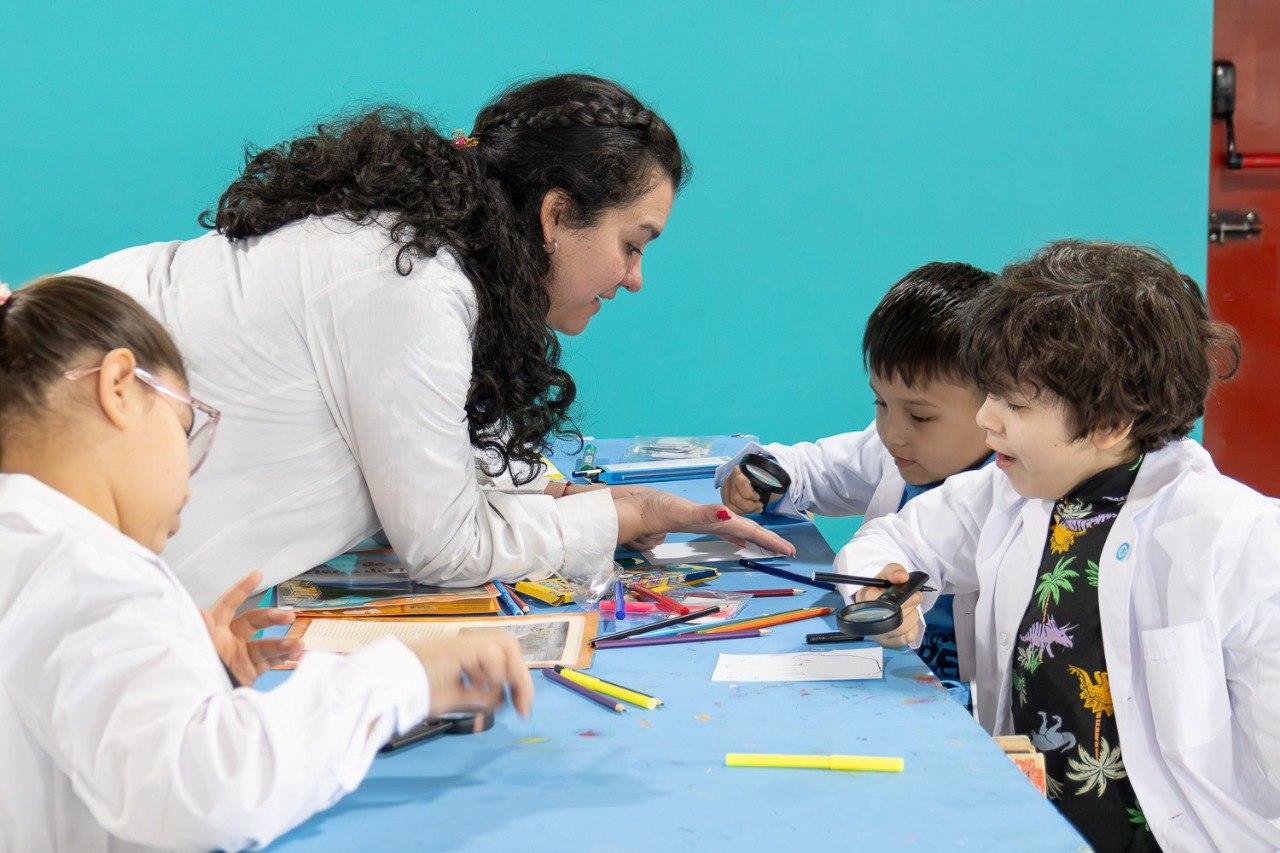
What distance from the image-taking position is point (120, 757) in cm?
71

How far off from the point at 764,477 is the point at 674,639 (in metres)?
0.65

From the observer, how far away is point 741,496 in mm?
1904

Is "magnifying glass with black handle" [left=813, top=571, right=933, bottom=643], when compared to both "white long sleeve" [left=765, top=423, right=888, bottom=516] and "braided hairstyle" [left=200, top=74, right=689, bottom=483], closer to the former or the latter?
"braided hairstyle" [left=200, top=74, right=689, bottom=483]

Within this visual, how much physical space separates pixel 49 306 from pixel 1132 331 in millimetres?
1110

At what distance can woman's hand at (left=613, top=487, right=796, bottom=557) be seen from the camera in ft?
5.32

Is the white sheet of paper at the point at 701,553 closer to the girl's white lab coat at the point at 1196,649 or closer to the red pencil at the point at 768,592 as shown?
the red pencil at the point at 768,592

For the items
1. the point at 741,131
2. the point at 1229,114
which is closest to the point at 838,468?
the point at 741,131

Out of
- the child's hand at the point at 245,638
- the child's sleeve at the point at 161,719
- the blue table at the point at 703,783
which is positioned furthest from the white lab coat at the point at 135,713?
the child's hand at the point at 245,638

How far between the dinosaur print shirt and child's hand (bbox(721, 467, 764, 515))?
1.91 ft

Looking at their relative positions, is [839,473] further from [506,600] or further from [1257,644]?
[1257,644]

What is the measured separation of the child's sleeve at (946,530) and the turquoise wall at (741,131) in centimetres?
174

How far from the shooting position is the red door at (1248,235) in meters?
3.71

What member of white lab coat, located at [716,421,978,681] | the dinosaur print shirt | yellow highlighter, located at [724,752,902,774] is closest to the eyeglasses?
yellow highlighter, located at [724,752,902,774]

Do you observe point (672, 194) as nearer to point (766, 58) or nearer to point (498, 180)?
point (498, 180)
